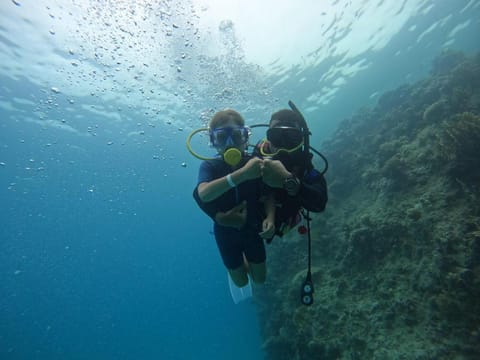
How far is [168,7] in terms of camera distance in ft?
42.9

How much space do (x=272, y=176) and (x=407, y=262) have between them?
5.59 meters

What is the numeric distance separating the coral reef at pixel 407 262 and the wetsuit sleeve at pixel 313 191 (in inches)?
157

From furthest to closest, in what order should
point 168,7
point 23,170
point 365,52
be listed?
point 23,170
point 365,52
point 168,7

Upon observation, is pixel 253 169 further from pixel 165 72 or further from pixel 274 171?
pixel 165 72

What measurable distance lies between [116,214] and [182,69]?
81134 millimetres

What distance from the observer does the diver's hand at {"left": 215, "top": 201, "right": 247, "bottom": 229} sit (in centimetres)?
326

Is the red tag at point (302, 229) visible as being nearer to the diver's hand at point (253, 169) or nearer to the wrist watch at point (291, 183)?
the wrist watch at point (291, 183)

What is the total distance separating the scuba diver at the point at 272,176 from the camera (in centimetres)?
252

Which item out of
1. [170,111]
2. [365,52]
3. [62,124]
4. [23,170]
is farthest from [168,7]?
[23,170]

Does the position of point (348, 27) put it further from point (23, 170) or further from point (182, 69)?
point (23, 170)

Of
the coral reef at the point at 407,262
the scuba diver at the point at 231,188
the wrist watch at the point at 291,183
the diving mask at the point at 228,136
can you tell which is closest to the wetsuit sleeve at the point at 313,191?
the wrist watch at the point at 291,183

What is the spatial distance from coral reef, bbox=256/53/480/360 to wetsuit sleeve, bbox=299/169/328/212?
3.99 m

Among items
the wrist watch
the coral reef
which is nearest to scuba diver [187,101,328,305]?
the wrist watch

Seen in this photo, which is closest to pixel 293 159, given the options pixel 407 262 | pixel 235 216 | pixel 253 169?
pixel 253 169
